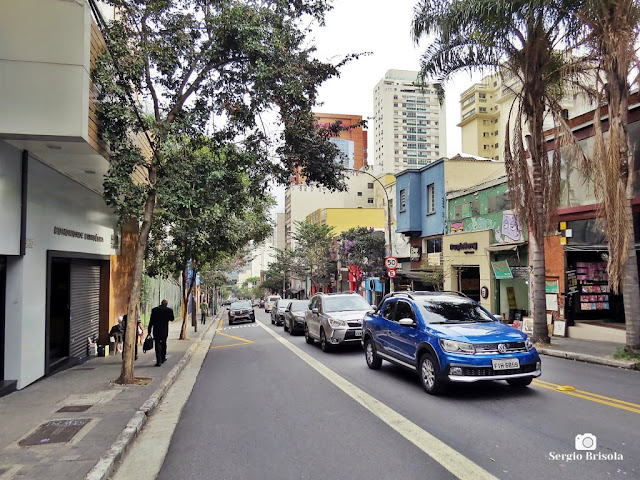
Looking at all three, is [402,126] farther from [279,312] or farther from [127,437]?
[127,437]

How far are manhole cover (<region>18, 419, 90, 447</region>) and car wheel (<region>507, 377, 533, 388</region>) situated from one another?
6472mm

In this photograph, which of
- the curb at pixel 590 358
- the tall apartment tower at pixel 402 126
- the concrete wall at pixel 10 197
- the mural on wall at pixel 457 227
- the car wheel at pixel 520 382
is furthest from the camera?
the tall apartment tower at pixel 402 126

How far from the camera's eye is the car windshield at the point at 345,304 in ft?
49.0

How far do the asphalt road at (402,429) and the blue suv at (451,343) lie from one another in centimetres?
38

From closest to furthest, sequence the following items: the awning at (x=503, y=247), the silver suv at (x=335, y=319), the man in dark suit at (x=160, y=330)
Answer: the man in dark suit at (x=160, y=330) → the silver suv at (x=335, y=319) → the awning at (x=503, y=247)

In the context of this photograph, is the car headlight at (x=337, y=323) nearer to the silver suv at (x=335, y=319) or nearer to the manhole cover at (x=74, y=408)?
the silver suv at (x=335, y=319)

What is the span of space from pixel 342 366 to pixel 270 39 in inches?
299

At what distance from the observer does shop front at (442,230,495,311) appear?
22.2m

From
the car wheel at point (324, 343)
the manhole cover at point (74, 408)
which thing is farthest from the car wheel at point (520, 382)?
the manhole cover at point (74, 408)

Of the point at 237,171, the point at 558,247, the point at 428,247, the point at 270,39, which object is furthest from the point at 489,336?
the point at 428,247

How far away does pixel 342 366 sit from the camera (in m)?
11.4

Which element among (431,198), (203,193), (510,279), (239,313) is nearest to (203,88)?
(203,193)

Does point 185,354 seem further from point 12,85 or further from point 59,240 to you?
point 12,85

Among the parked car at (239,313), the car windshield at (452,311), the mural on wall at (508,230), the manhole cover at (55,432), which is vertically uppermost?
the mural on wall at (508,230)
